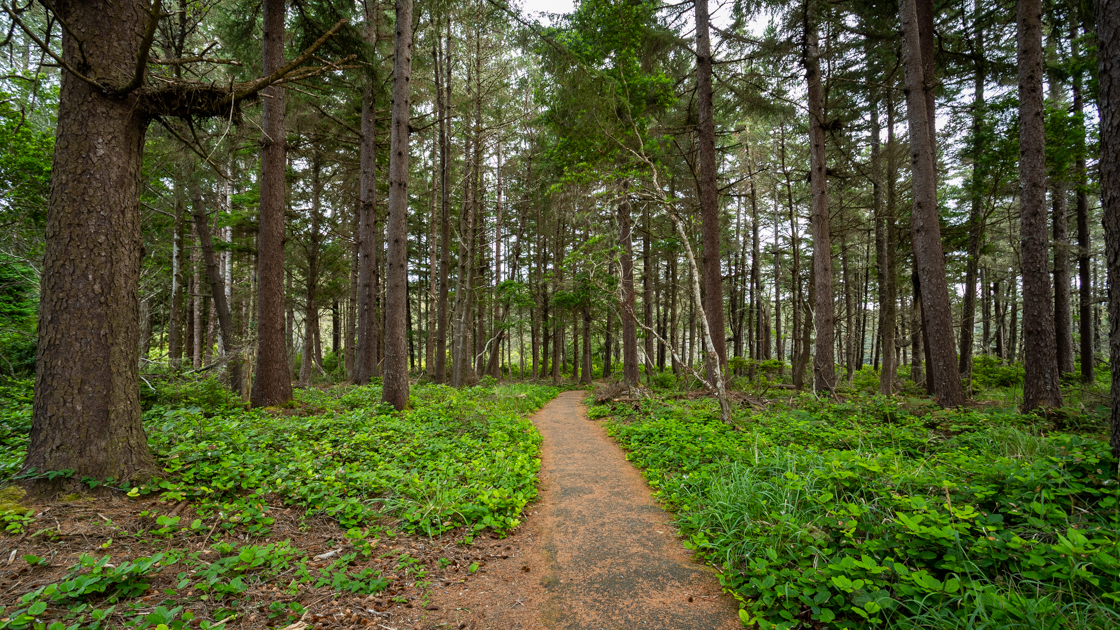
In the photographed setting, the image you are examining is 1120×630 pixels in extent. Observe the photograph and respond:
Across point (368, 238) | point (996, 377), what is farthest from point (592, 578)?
point (996, 377)

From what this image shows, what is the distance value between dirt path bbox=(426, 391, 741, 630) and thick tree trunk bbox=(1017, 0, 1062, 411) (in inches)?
278

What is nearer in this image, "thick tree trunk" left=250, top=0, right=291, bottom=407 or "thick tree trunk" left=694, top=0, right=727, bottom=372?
"thick tree trunk" left=250, top=0, right=291, bottom=407

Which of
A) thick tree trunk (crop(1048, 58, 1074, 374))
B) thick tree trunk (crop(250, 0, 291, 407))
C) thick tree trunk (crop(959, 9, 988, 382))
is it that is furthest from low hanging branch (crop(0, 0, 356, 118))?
thick tree trunk (crop(1048, 58, 1074, 374))

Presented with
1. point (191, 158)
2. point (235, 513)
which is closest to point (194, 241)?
point (191, 158)

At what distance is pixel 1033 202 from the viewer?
21.8 ft

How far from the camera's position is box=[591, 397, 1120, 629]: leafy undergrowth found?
2.09 metres

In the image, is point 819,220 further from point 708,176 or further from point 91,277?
point 91,277

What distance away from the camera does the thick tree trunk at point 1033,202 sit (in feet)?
21.4

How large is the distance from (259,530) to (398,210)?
6.32m

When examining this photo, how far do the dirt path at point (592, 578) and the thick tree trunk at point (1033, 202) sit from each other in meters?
7.05

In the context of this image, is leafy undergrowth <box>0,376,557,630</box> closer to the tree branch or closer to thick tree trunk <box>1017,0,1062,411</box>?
the tree branch

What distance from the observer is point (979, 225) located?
1035cm

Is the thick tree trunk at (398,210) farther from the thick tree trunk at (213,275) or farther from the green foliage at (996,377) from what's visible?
the green foliage at (996,377)

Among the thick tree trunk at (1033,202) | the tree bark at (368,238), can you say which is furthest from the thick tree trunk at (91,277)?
the thick tree trunk at (1033,202)
